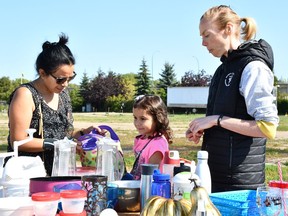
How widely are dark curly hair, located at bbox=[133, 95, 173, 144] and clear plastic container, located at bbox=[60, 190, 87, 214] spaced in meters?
1.34

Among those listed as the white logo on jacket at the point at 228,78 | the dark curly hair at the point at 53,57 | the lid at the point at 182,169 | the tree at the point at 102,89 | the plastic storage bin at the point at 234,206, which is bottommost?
the plastic storage bin at the point at 234,206

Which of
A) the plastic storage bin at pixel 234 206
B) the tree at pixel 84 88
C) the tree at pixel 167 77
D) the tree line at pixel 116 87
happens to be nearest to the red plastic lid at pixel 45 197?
the plastic storage bin at pixel 234 206

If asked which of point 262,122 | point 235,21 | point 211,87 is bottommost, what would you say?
point 262,122

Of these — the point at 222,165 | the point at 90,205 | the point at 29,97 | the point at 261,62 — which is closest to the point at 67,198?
the point at 90,205

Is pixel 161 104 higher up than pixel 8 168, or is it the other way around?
pixel 161 104

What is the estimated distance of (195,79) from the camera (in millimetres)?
53094

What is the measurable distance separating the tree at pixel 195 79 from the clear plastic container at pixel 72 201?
51.3m

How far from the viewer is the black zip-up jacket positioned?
233 centimetres

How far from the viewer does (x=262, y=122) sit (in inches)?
86.0

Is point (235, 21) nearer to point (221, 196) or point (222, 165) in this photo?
point (222, 165)

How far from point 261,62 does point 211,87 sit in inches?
16.0

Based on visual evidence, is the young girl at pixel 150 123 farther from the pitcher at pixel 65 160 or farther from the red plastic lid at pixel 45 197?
the red plastic lid at pixel 45 197

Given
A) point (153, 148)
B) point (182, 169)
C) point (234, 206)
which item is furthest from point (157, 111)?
point (234, 206)

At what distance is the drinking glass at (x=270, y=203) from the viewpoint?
1786 mm
